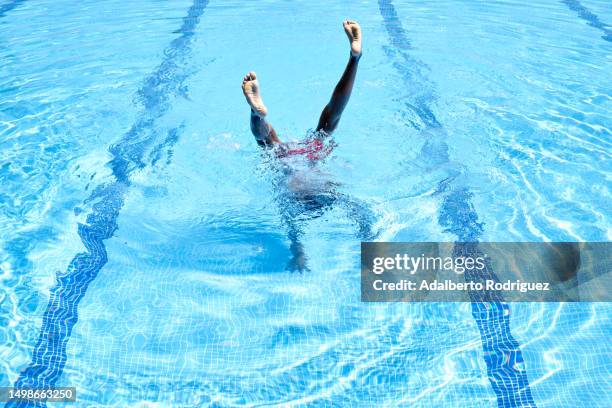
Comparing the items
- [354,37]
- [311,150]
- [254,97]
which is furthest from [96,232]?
[354,37]

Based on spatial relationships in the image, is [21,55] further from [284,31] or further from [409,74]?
[409,74]

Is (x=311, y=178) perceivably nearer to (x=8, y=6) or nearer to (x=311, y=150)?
(x=311, y=150)

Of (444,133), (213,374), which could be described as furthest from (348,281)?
(444,133)

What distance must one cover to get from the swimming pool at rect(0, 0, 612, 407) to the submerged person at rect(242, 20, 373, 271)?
10 cm

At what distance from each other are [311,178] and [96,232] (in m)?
1.39

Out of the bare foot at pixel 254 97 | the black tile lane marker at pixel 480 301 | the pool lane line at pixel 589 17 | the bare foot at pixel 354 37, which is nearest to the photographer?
the black tile lane marker at pixel 480 301

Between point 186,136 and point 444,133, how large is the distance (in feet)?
7.00

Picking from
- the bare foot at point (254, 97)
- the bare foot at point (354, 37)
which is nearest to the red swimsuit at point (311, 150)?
the bare foot at point (254, 97)

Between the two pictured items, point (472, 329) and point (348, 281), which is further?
point (348, 281)

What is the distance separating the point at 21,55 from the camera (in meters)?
6.29

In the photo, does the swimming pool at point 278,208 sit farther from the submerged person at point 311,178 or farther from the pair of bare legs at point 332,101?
the pair of bare legs at point 332,101

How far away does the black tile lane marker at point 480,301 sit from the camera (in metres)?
2.47

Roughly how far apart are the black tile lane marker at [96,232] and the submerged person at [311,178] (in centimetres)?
111

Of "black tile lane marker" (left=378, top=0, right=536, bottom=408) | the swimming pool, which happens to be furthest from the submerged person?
"black tile lane marker" (left=378, top=0, right=536, bottom=408)
